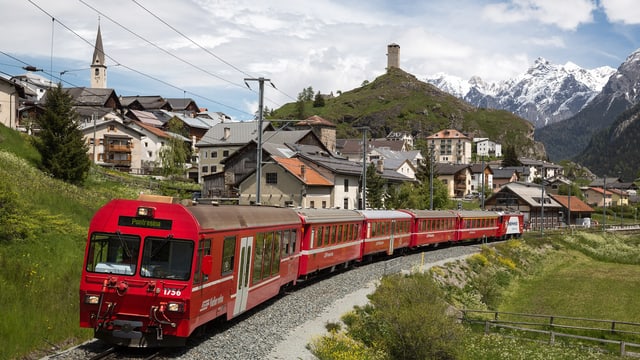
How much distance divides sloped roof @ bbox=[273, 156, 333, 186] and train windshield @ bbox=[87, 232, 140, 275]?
41941 mm

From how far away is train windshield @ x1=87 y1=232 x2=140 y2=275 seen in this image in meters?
13.6

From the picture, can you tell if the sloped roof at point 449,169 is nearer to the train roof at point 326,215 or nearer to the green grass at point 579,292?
the green grass at point 579,292

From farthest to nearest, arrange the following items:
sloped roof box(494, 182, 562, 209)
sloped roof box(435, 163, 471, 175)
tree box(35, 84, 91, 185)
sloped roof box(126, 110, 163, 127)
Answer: sloped roof box(435, 163, 471, 175), sloped roof box(126, 110, 163, 127), sloped roof box(494, 182, 562, 209), tree box(35, 84, 91, 185)

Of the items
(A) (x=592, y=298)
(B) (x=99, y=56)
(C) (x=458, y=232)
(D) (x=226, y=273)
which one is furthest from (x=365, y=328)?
(B) (x=99, y=56)

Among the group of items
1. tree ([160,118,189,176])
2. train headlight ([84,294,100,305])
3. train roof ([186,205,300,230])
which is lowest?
train headlight ([84,294,100,305])

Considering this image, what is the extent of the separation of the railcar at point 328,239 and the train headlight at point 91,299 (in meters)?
11.8

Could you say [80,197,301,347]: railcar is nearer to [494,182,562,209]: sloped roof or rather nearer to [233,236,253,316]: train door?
[233,236,253,316]: train door

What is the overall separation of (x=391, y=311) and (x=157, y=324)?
756cm

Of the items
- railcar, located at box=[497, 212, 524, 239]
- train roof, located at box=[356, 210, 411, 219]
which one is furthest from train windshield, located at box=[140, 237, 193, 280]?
railcar, located at box=[497, 212, 524, 239]

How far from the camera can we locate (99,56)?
166375mm

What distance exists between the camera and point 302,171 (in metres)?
57.8

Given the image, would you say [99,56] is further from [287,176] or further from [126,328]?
[126,328]

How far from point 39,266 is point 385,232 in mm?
21871

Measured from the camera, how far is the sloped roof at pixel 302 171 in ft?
185
